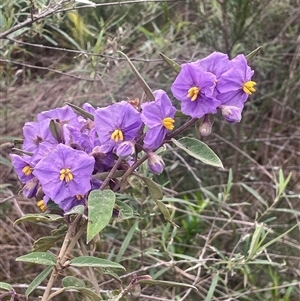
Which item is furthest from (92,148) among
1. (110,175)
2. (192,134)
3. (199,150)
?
(192,134)

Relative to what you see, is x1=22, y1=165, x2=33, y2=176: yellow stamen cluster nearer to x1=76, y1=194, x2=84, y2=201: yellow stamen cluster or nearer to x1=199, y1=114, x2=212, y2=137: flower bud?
x1=76, y1=194, x2=84, y2=201: yellow stamen cluster

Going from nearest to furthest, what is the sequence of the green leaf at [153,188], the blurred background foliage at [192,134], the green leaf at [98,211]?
the green leaf at [98,211]
the green leaf at [153,188]
the blurred background foliage at [192,134]

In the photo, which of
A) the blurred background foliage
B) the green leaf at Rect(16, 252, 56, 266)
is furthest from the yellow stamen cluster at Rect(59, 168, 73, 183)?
the blurred background foliage

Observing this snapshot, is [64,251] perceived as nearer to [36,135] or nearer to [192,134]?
[36,135]

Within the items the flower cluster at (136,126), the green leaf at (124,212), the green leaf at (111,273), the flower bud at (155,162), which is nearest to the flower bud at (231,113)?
the flower cluster at (136,126)

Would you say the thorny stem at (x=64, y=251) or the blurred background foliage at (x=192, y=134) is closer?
the thorny stem at (x=64, y=251)

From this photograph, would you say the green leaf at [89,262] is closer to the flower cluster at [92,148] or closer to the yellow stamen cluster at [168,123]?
the flower cluster at [92,148]

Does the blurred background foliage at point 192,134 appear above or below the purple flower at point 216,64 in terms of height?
below
